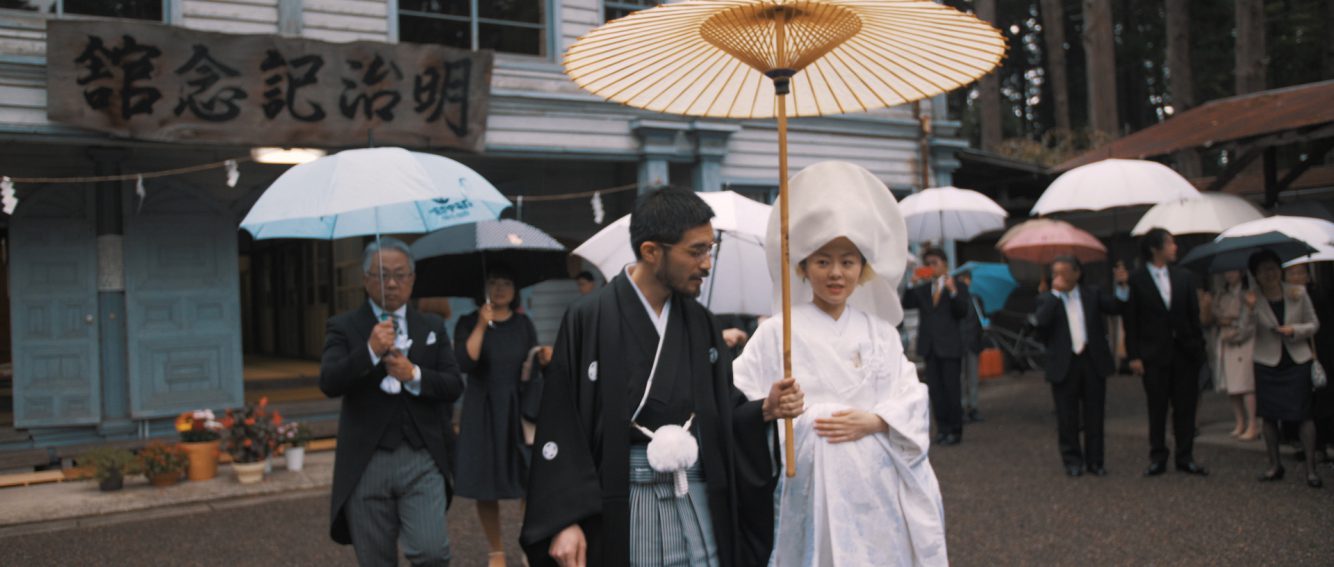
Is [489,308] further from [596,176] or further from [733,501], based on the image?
[596,176]

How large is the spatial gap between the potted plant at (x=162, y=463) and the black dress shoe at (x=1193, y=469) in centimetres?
830

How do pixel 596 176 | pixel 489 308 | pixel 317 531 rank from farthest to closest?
pixel 596 176 → pixel 317 531 → pixel 489 308

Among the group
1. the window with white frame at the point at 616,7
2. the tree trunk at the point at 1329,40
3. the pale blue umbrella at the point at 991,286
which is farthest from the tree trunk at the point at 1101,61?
the window with white frame at the point at 616,7

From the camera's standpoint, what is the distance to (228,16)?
971 centimetres

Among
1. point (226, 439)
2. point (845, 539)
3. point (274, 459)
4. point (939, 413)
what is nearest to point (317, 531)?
point (226, 439)

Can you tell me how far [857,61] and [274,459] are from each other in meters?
8.33

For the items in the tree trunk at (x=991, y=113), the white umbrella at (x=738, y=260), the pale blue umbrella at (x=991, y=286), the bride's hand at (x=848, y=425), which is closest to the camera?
the bride's hand at (x=848, y=425)

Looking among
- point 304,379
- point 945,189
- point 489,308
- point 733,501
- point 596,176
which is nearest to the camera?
point 733,501

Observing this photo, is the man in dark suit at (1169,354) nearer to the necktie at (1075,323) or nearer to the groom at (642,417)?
the necktie at (1075,323)

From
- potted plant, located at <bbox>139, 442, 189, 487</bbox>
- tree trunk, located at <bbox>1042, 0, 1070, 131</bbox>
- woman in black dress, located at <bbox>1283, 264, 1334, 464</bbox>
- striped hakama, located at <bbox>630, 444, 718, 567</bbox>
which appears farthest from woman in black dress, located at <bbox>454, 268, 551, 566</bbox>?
tree trunk, located at <bbox>1042, 0, 1070, 131</bbox>

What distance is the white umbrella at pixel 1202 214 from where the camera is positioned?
9.80m

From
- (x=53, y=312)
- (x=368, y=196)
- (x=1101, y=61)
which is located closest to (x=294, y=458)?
(x=53, y=312)

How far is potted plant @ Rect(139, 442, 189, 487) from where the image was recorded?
8627mm

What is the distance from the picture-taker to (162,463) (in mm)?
8648
